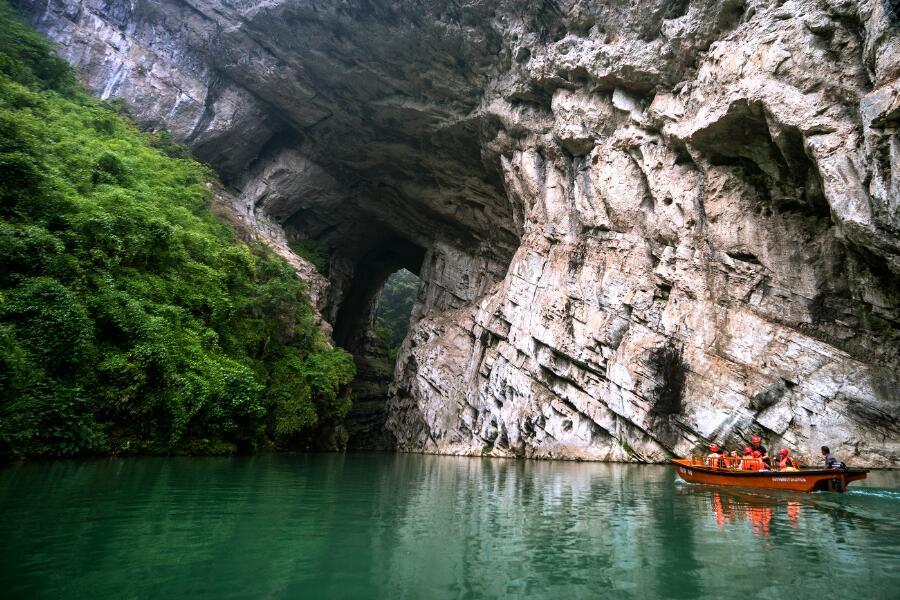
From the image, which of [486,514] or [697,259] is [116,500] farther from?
[697,259]

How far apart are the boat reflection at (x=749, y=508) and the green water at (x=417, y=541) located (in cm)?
4

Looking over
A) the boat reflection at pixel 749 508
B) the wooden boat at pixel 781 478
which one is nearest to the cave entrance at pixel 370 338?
the wooden boat at pixel 781 478

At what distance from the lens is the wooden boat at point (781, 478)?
367 inches

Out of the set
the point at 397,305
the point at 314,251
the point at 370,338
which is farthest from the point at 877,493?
the point at 397,305

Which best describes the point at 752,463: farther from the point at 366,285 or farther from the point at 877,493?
the point at 366,285

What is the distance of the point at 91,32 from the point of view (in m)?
→ 27.4

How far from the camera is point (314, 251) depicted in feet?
110

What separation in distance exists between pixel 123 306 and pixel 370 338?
27505 mm

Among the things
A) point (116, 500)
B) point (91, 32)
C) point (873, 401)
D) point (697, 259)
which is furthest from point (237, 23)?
point (873, 401)

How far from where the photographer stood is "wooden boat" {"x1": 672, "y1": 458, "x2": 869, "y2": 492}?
9.31 m

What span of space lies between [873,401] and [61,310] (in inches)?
795

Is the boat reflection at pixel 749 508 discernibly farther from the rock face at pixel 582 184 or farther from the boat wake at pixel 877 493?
the rock face at pixel 582 184

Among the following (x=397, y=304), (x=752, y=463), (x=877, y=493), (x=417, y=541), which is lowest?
(x=417, y=541)

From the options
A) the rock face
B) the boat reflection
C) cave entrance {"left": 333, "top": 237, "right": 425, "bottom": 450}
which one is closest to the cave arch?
cave entrance {"left": 333, "top": 237, "right": 425, "bottom": 450}
